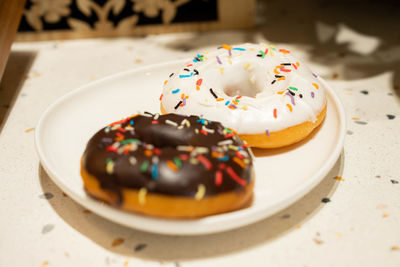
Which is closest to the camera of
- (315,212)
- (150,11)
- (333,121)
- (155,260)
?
(155,260)

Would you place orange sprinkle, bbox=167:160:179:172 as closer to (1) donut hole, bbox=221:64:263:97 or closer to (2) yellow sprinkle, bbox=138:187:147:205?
(2) yellow sprinkle, bbox=138:187:147:205

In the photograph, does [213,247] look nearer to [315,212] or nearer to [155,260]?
[155,260]

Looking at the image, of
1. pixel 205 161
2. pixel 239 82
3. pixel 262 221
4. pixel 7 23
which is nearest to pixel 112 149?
pixel 205 161

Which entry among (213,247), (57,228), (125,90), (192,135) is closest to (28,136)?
(125,90)

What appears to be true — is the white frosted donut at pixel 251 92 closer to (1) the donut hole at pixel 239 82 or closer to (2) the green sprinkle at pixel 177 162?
(1) the donut hole at pixel 239 82

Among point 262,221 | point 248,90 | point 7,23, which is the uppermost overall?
point 7,23

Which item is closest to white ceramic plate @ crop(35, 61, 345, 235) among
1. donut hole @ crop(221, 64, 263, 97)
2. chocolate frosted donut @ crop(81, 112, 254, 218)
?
chocolate frosted donut @ crop(81, 112, 254, 218)

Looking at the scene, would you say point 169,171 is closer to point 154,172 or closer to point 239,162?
point 154,172
